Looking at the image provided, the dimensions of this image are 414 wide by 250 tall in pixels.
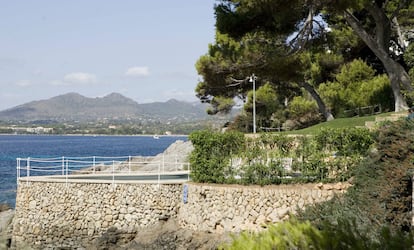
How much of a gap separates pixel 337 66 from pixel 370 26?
8.12 meters

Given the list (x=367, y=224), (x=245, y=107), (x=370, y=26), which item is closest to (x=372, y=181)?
(x=367, y=224)

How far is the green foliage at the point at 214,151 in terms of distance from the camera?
59.3 ft

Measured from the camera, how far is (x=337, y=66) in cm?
3841

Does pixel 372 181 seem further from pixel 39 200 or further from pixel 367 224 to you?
pixel 39 200

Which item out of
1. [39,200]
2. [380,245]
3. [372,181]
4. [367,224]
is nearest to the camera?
[380,245]

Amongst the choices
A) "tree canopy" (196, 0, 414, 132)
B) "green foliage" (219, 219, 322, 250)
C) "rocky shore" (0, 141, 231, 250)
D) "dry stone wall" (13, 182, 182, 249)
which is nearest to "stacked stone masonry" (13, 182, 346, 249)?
"dry stone wall" (13, 182, 182, 249)

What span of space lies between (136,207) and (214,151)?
3589 mm

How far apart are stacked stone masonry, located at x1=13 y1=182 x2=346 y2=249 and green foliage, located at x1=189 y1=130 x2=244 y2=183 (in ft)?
1.69

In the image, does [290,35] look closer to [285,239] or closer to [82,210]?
[82,210]

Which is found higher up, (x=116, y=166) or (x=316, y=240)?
(x=316, y=240)

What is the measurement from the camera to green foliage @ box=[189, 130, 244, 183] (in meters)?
18.1

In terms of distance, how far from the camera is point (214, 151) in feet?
59.7

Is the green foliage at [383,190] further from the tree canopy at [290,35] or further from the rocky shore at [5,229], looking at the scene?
the rocky shore at [5,229]

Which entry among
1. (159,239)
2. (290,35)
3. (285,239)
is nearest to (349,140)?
(159,239)
